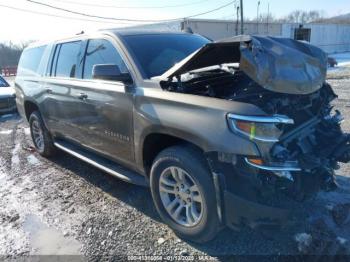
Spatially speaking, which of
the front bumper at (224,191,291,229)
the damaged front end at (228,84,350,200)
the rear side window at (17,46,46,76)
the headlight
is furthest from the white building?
the front bumper at (224,191,291,229)

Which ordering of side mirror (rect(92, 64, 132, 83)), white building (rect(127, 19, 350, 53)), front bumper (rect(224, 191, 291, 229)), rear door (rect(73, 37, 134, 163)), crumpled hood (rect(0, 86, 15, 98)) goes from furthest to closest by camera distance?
white building (rect(127, 19, 350, 53)), crumpled hood (rect(0, 86, 15, 98)), rear door (rect(73, 37, 134, 163)), side mirror (rect(92, 64, 132, 83)), front bumper (rect(224, 191, 291, 229))

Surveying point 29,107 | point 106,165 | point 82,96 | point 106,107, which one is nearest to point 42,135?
point 29,107

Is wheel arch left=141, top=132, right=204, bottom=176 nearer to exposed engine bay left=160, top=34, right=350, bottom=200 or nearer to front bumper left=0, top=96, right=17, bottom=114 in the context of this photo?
exposed engine bay left=160, top=34, right=350, bottom=200

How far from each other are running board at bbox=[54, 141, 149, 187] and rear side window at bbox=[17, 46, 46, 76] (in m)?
1.48

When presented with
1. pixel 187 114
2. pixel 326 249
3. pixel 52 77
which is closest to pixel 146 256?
pixel 187 114

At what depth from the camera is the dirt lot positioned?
9.98 ft

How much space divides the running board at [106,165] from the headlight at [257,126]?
4.65 ft

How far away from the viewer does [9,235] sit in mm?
3605

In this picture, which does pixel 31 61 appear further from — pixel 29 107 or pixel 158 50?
pixel 158 50

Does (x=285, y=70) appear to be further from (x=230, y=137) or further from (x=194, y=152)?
(x=194, y=152)

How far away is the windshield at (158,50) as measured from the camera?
3607mm

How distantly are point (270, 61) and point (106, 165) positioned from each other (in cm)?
236

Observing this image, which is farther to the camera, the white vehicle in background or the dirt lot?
the white vehicle in background

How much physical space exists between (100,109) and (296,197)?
7.56ft
